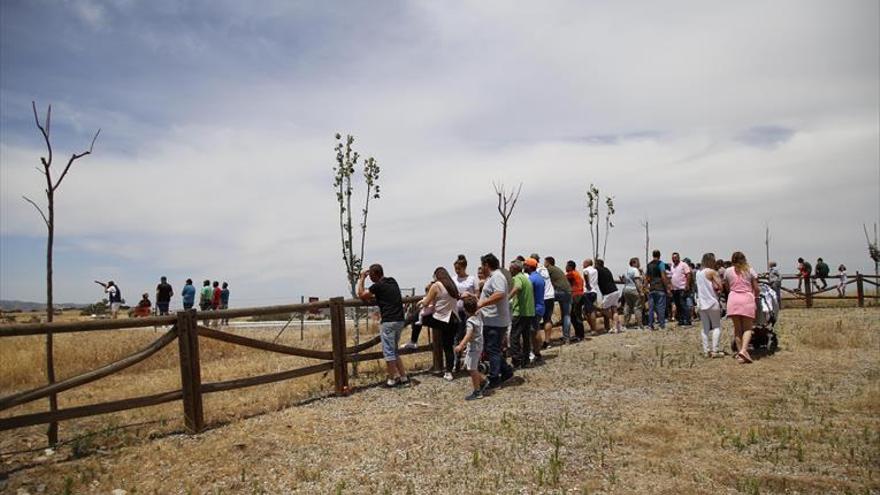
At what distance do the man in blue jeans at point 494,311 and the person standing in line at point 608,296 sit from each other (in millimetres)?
5923

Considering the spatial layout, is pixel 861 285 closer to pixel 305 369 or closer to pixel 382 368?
pixel 382 368

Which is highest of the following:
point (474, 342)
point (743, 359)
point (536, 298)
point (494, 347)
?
point (536, 298)

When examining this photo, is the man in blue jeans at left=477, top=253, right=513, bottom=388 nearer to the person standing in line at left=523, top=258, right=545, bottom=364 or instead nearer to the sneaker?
the sneaker

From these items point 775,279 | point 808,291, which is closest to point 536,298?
point 775,279

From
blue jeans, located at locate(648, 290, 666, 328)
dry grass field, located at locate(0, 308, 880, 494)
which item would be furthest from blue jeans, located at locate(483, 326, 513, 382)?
blue jeans, located at locate(648, 290, 666, 328)

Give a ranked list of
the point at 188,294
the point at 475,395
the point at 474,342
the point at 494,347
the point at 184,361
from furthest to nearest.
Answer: the point at 188,294 < the point at 494,347 < the point at 474,342 < the point at 475,395 < the point at 184,361

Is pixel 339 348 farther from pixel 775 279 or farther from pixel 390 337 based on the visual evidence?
pixel 775 279

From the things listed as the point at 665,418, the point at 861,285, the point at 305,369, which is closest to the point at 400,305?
the point at 305,369

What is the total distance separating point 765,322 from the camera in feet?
35.9

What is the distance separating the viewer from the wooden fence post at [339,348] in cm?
892

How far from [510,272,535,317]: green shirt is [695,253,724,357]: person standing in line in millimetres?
3239

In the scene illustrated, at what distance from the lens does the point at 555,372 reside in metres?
10.1

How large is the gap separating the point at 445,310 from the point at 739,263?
5.19 metres

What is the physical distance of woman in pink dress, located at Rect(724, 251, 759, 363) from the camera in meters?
10.1
